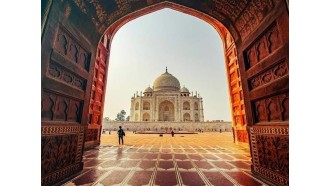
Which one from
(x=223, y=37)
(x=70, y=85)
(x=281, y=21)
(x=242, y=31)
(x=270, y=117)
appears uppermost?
(x=223, y=37)

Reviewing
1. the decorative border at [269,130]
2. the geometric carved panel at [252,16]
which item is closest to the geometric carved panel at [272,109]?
the decorative border at [269,130]

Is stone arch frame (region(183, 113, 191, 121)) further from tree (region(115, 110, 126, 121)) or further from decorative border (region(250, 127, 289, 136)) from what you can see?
decorative border (region(250, 127, 289, 136))

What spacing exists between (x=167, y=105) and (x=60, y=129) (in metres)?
37.2

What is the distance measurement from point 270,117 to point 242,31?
6.94ft

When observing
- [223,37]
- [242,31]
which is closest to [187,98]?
[223,37]

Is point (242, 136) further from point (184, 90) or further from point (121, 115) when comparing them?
point (121, 115)

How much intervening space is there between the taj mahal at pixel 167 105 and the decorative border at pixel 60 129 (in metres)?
32.9

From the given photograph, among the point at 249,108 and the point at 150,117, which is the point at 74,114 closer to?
the point at 249,108

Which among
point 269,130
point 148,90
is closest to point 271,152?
point 269,130

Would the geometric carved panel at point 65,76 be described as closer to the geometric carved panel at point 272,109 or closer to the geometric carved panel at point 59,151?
the geometric carved panel at point 59,151

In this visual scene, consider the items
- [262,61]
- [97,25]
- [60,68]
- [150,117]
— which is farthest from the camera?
[150,117]

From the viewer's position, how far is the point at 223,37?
29.1ft

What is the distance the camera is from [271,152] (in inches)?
116

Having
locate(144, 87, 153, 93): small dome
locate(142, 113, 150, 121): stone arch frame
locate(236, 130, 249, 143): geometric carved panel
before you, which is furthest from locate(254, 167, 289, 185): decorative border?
locate(144, 87, 153, 93): small dome
